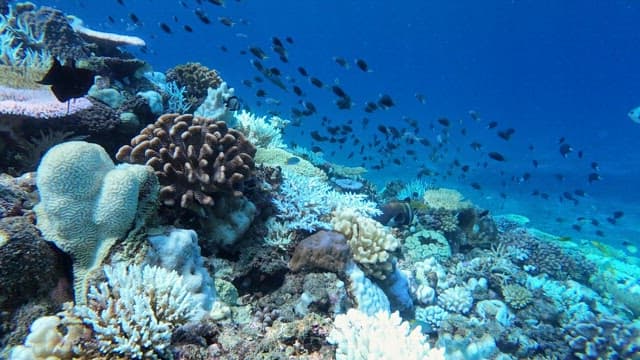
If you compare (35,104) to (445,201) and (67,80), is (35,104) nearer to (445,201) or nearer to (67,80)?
(67,80)

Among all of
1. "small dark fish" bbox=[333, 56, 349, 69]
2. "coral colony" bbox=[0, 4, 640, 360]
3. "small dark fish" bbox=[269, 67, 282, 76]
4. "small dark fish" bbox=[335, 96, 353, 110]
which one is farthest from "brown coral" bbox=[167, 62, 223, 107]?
"small dark fish" bbox=[333, 56, 349, 69]

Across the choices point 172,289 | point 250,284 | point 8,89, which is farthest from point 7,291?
point 8,89

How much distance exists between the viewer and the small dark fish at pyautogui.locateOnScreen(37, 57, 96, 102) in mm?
3762

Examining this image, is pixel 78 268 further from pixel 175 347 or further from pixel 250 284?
pixel 250 284

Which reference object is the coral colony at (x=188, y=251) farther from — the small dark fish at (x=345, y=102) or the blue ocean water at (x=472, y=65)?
the blue ocean water at (x=472, y=65)

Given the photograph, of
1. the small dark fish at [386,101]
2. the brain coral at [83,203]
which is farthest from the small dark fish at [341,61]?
the brain coral at [83,203]

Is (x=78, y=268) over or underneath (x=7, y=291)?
over

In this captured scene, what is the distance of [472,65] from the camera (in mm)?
113000

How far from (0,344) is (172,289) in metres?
1.18

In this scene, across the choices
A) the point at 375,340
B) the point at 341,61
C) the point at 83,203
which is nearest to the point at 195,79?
the point at 83,203

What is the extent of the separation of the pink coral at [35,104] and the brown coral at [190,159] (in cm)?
98

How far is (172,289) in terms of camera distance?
3.05 m

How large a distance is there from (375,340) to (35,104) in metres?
4.46

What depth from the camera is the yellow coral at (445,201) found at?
35.4 feet
